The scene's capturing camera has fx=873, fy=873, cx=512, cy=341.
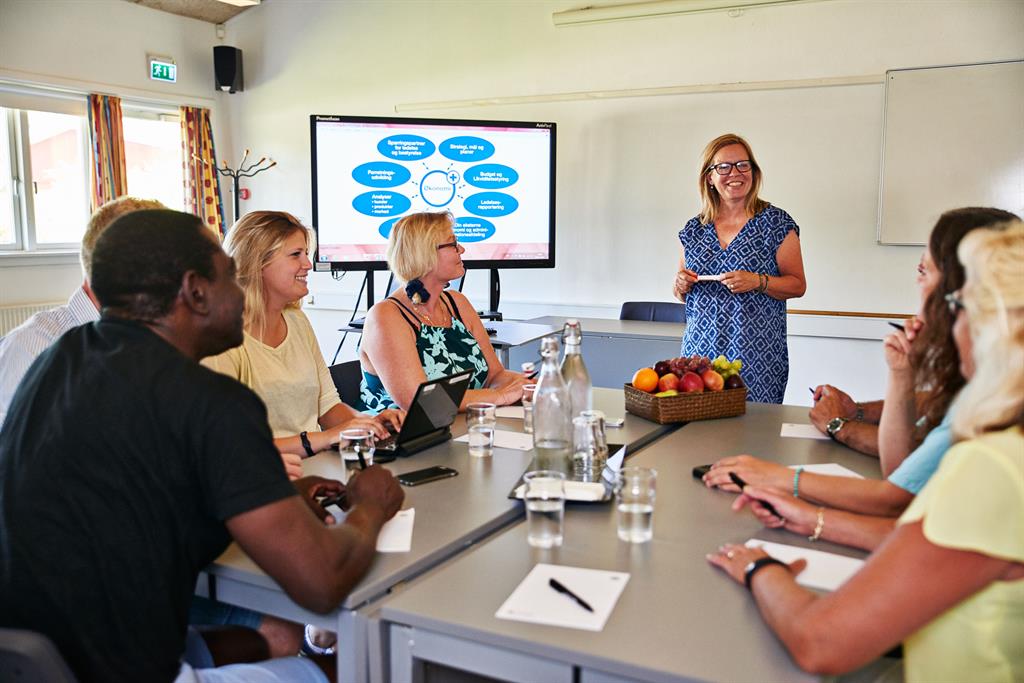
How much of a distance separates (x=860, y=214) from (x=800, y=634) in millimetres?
4114

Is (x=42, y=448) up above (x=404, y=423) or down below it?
above

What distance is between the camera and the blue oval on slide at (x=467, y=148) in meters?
5.07

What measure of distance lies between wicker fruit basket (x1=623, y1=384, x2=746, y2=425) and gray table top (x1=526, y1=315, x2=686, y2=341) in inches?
57.8

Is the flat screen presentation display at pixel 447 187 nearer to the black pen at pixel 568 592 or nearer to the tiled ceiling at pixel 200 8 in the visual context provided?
the tiled ceiling at pixel 200 8

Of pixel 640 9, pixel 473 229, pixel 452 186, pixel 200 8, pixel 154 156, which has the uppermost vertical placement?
pixel 200 8

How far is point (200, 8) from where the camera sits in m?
6.51

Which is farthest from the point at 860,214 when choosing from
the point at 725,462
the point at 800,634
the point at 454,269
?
the point at 800,634

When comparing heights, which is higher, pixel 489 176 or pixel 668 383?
pixel 489 176

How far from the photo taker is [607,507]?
1808 millimetres

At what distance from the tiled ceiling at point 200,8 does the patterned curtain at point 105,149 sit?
0.78 metres

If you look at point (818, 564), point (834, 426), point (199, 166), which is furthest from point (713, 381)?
point (199, 166)

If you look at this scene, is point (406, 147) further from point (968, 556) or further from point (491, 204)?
point (968, 556)

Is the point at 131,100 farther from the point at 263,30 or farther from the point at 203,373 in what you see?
the point at 203,373

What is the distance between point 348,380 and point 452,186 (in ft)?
7.32
